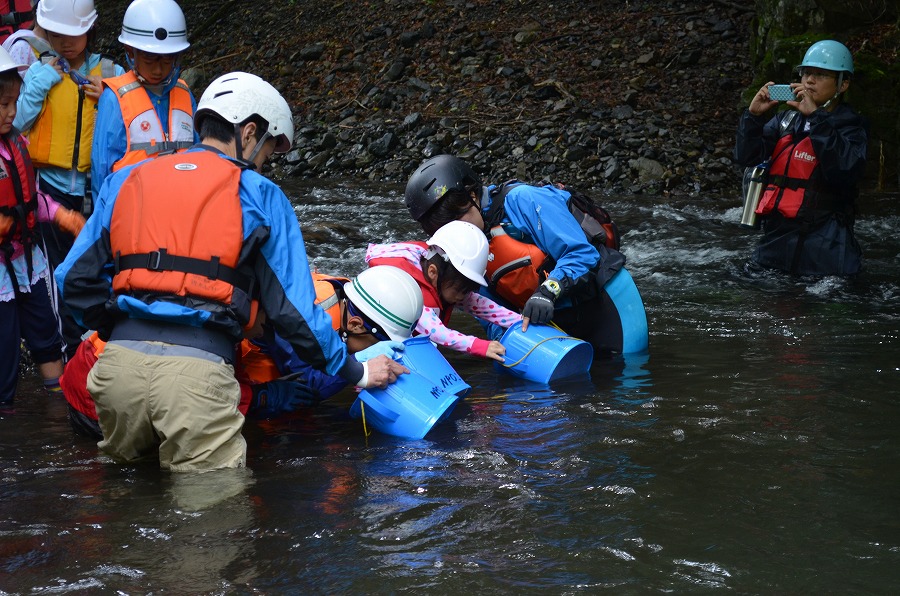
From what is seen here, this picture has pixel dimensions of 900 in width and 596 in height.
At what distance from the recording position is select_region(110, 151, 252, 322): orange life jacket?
3.79m

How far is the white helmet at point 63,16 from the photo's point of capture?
5.59 m

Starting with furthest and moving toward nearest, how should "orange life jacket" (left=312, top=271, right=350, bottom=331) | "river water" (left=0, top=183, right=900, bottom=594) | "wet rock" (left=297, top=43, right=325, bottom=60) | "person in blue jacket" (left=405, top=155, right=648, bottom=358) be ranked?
"wet rock" (left=297, top=43, right=325, bottom=60), "person in blue jacket" (left=405, top=155, right=648, bottom=358), "orange life jacket" (left=312, top=271, right=350, bottom=331), "river water" (left=0, top=183, right=900, bottom=594)

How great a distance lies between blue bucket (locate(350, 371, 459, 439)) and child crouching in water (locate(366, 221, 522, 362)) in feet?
2.26

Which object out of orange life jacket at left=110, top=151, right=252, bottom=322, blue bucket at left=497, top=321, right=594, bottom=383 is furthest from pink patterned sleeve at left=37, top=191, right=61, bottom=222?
blue bucket at left=497, top=321, right=594, bottom=383

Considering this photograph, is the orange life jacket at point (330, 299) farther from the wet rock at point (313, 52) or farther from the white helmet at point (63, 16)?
the wet rock at point (313, 52)

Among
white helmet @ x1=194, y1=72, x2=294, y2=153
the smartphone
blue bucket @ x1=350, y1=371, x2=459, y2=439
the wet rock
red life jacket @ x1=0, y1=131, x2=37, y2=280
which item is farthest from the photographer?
the wet rock

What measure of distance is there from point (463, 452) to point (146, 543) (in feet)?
4.80

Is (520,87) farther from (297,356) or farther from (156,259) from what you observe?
(156,259)

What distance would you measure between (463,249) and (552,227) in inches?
30.9

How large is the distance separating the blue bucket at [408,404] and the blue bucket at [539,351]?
0.99 m

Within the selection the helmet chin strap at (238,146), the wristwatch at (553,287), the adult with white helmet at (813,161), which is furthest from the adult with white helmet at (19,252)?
the adult with white helmet at (813,161)

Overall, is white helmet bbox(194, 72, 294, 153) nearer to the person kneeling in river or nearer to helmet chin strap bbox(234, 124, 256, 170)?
helmet chin strap bbox(234, 124, 256, 170)

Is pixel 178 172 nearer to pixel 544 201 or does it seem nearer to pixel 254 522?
pixel 254 522

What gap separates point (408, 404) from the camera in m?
4.55
